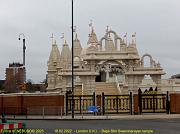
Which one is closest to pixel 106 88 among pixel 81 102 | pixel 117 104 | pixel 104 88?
pixel 104 88

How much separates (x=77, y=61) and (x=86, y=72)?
13.8 m

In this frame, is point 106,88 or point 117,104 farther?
point 106,88

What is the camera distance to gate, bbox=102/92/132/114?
43125mm

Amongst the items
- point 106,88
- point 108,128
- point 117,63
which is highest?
point 117,63

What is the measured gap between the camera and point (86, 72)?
63312 mm

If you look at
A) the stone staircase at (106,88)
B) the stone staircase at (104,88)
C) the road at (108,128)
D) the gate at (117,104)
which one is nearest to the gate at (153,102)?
the gate at (117,104)

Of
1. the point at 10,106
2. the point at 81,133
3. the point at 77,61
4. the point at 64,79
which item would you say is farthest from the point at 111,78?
the point at 81,133

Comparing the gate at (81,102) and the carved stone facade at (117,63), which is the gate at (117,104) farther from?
the carved stone facade at (117,63)

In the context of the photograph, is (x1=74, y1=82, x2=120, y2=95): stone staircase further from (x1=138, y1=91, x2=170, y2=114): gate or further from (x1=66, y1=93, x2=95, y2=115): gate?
(x1=138, y1=91, x2=170, y2=114): gate

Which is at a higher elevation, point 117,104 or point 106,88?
point 106,88

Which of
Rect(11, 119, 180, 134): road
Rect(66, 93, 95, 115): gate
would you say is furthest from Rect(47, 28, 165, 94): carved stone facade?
Rect(11, 119, 180, 134): road

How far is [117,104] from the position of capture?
42.5 metres

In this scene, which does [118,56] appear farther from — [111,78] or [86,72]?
[111,78]

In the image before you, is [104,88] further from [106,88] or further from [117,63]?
[117,63]
